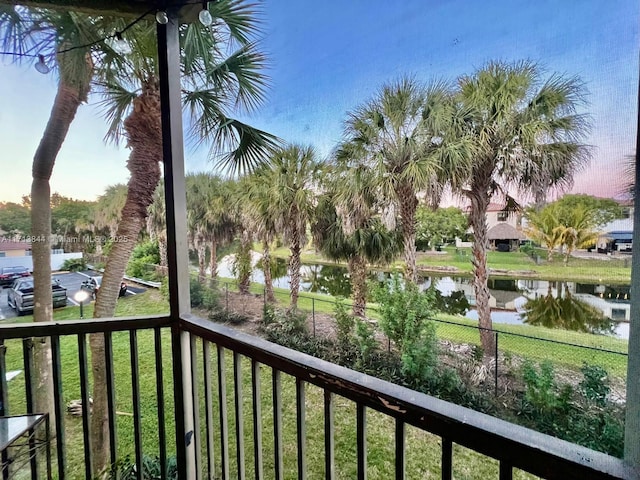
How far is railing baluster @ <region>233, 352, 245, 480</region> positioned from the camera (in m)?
1.29

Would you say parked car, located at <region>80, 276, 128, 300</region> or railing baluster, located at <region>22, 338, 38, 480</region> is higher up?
parked car, located at <region>80, 276, 128, 300</region>

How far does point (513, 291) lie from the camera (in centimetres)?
86

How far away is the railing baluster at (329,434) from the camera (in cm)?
97

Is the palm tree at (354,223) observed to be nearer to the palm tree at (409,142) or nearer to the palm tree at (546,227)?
the palm tree at (409,142)

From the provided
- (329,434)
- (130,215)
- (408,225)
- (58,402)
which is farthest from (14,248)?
(408,225)

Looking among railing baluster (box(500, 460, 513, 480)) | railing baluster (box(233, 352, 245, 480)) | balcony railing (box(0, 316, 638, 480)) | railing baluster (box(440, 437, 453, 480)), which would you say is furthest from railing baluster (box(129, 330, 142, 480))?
railing baluster (box(500, 460, 513, 480))

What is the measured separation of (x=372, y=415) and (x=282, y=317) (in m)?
0.51

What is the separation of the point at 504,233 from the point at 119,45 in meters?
2.31

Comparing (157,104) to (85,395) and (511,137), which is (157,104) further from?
(511,137)

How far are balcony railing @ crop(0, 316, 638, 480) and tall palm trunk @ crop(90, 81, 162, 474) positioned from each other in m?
0.35

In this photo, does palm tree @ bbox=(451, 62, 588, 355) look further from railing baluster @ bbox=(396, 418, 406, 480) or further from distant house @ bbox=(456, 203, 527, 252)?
railing baluster @ bbox=(396, 418, 406, 480)

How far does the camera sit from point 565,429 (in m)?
0.73

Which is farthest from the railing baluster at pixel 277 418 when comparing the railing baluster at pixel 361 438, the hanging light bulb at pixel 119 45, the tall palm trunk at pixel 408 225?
the hanging light bulb at pixel 119 45

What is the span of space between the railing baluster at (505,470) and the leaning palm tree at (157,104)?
4.42ft
